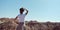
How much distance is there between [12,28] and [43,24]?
11857 mm

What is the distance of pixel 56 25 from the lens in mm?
29219

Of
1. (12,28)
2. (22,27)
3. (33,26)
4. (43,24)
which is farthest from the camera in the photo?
(43,24)

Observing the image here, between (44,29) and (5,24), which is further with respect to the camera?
(44,29)

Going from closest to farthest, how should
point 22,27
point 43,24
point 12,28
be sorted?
1. point 22,27
2. point 12,28
3. point 43,24

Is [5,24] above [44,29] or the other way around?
above

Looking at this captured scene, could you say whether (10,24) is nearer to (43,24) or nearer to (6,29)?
(6,29)

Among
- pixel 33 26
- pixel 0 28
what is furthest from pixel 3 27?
pixel 33 26

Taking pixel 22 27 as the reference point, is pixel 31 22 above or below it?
below

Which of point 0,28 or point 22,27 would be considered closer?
point 22,27

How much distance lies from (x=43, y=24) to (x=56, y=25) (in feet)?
7.43

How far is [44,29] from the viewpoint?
2866 cm

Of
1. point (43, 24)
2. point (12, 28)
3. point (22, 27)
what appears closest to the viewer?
point (22, 27)

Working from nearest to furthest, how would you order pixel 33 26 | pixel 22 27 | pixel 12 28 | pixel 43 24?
pixel 22 27 < pixel 12 28 < pixel 33 26 < pixel 43 24

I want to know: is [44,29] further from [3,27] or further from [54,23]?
[3,27]
